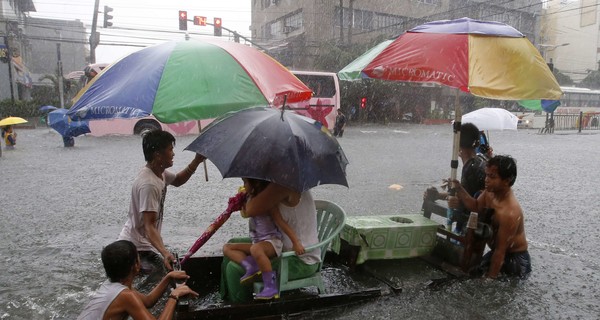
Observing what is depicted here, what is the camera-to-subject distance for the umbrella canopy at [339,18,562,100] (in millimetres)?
3553

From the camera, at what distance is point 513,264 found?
4.03 meters

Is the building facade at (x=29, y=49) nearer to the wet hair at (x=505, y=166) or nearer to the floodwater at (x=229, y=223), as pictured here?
the floodwater at (x=229, y=223)

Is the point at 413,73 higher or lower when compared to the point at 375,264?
higher

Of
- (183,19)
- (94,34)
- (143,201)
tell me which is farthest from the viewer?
(94,34)

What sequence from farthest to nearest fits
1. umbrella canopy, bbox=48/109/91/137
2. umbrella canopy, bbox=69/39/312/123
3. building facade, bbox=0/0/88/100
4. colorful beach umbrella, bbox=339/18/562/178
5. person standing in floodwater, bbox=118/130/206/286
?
1. building facade, bbox=0/0/88/100
2. umbrella canopy, bbox=48/109/91/137
3. colorful beach umbrella, bbox=339/18/562/178
4. person standing in floodwater, bbox=118/130/206/286
5. umbrella canopy, bbox=69/39/312/123

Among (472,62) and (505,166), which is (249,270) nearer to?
(505,166)

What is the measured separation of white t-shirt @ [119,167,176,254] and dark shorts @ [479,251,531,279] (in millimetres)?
2857

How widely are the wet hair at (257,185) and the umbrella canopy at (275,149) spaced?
255 millimetres

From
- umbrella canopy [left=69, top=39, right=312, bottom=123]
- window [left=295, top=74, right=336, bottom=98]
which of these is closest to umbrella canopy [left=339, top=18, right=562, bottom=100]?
umbrella canopy [left=69, top=39, right=312, bottom=123]

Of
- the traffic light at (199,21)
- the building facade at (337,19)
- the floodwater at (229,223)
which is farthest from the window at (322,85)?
the floodwater at (229,223)

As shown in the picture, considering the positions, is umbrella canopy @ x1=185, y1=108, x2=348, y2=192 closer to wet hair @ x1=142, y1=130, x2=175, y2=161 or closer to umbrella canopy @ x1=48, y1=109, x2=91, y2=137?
wet hair @ x1=142, y1=130, x2=175, y2=161

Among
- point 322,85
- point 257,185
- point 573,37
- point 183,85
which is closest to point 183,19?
point 322,85

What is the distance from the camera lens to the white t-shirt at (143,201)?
332 centimetres

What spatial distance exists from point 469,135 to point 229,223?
3.38m
